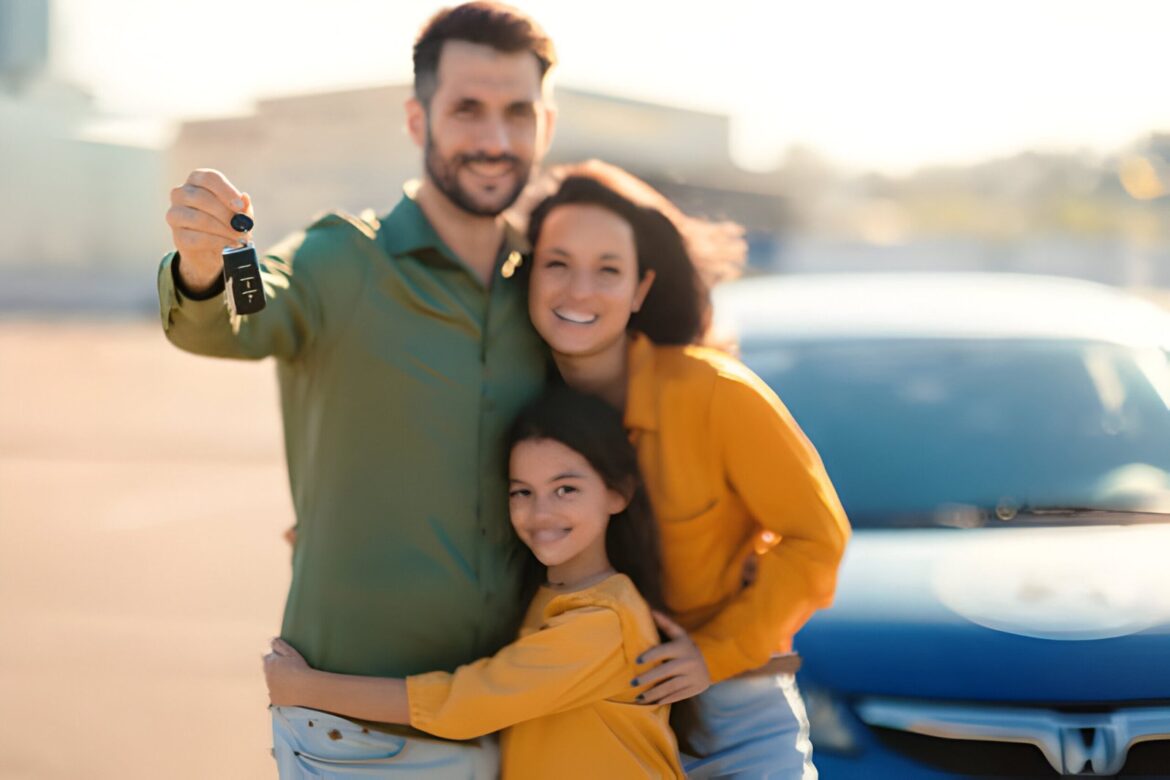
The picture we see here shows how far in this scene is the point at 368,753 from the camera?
220 centimetres

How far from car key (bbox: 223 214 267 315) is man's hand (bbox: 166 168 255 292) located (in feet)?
0.13

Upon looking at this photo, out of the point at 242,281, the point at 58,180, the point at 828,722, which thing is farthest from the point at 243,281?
the point at 58,180

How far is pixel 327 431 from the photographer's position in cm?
225

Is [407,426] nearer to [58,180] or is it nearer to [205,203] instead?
[205,203]

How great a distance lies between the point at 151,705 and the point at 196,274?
3318 mm

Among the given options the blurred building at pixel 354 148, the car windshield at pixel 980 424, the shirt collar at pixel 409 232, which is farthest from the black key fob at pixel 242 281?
the blurred building at pixel 354 148

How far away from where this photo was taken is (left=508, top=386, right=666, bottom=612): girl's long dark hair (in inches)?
89.1

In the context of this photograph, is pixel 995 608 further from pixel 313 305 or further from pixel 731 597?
pixel 313 305

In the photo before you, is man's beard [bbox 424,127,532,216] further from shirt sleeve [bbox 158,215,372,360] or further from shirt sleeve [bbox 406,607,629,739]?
shirt sleeve [bbox 406,607,629,739]

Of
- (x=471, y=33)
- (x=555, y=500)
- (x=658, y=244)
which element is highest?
(x=471, y=33)

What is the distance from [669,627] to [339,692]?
0.59 meters

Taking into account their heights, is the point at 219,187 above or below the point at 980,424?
above

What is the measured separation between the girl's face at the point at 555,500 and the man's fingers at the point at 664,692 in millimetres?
276

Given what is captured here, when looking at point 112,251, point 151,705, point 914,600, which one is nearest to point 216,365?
point 151,705
